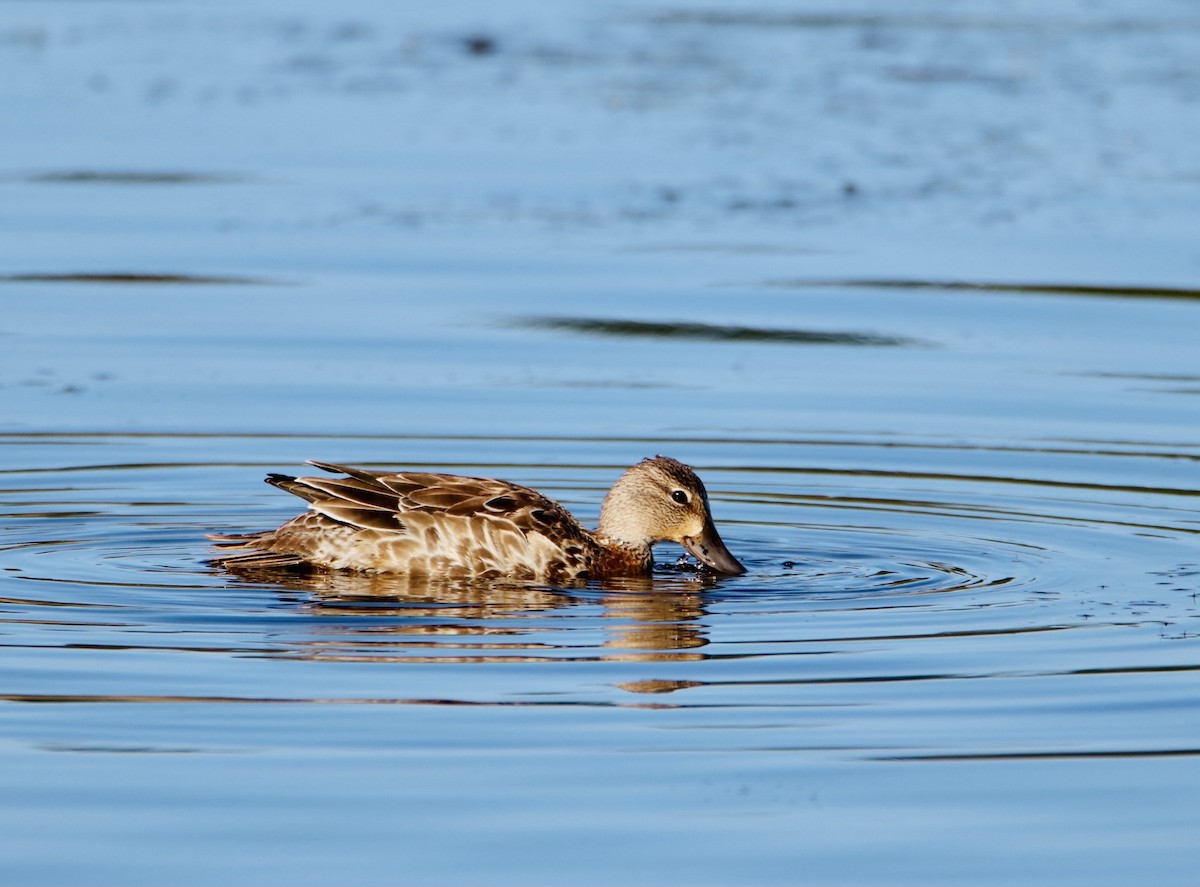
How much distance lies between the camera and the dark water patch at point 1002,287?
641 inches

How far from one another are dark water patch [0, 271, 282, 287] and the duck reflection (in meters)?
6.59

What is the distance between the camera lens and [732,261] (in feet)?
56.7

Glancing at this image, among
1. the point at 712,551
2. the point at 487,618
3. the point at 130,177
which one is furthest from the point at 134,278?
the point at 487,618

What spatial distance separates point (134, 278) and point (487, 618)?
310 inches

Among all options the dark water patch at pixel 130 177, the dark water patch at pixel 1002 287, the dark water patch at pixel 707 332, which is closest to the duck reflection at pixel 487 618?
the dark water patch at pixel 707 332

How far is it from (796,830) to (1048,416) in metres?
7.06

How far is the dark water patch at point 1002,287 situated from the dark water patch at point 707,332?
125 centimetres

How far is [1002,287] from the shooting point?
16.6 m

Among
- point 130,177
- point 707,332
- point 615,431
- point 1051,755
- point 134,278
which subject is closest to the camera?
point 1051,755

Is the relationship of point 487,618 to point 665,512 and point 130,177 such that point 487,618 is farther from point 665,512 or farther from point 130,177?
point 130,177

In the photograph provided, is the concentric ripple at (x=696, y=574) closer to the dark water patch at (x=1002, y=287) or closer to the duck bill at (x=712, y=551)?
the duck bill at (x=712, y=551)

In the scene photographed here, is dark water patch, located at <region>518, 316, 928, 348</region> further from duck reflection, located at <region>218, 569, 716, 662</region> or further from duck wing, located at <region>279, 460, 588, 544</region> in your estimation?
duck wing, located at <region>279, 460, 588, 544</region>

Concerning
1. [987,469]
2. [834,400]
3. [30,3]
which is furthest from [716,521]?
[30,3]

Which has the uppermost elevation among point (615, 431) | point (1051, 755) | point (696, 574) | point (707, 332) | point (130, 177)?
point (130, 177)
